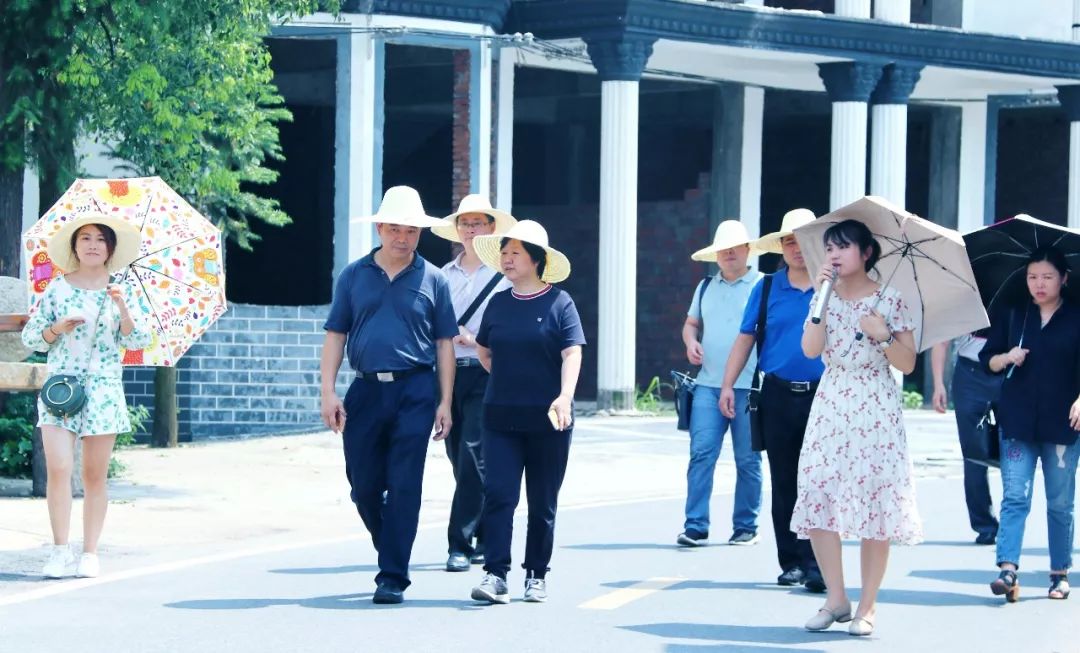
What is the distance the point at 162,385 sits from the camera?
18062 mm

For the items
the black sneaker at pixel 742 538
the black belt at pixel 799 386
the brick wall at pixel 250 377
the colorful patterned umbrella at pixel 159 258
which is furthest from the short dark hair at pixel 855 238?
the brick wall at pixel 250 377

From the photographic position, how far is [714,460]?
11.7m

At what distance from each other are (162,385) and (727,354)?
7.93 metres

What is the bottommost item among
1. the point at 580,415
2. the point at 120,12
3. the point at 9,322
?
the point at 580,415

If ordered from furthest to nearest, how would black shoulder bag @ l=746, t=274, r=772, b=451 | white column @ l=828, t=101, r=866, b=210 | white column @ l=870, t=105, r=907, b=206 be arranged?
white column @ l=870, t=105, r=907, b=206 < white column @ l=828, t=101, r=866, b=210 < black shoulder bag @ l=746, t=274, r=772, b=451

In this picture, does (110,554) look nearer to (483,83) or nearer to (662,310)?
(483,83)

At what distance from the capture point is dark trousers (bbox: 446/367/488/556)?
10.2 m

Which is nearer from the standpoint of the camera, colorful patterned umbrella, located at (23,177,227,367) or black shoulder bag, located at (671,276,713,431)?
colorful patterned umbrella, located at (23,177,227,367)

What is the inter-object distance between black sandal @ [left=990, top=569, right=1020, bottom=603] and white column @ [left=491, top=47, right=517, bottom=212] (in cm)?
1341

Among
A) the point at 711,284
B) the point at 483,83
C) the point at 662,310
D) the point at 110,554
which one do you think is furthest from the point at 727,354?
the point at 662,310

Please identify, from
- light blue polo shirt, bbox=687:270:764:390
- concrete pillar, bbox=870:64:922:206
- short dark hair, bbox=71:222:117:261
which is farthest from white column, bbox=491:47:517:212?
short dark hair, bbox=71:222:117:261

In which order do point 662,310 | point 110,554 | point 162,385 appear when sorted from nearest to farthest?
point 110,554 → point 162,385 → point 662,310

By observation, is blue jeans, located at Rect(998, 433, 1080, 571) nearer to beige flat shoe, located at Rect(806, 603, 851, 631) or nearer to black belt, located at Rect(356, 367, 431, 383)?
beige flat shoe, located at Rect(806, 603, 851, 631)

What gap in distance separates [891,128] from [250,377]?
980cm
